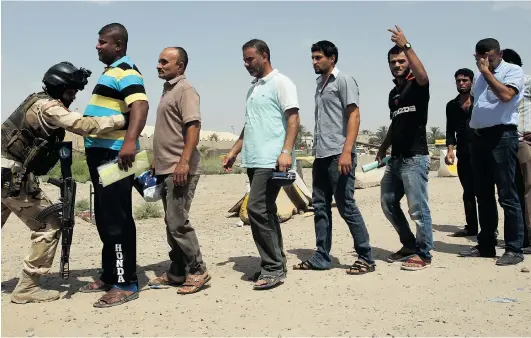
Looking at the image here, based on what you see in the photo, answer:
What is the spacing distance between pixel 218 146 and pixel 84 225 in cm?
4427

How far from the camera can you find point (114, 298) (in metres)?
4.73

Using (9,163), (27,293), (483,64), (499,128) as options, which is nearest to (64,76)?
(9,163)

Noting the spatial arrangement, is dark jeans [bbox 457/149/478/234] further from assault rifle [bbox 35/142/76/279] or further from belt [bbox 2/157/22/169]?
belt [bbox 2/157/22/169]

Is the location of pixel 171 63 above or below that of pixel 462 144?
above

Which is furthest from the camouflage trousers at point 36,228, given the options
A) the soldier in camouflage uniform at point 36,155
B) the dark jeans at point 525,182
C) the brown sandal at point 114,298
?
the dark jeans at point 525,182

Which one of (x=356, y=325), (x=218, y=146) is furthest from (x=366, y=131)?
(x=356, y=325)

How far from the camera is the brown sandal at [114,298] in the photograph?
4.69m

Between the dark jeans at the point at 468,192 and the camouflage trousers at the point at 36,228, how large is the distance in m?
5.05

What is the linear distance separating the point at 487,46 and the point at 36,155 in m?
4.29

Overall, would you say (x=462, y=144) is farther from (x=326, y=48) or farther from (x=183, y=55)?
(x=183, y=55)

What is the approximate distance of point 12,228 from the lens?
9.51 metres

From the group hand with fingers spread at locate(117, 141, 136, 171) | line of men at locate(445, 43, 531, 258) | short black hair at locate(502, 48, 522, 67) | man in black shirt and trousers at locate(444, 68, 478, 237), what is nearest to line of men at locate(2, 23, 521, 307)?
hand with fingers spread at locate(117, 141, 136, 171)

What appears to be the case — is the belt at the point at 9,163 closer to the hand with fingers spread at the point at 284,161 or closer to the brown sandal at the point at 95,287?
the brown sandal at the point at 95,287

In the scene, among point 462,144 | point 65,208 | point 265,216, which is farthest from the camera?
point 462,144
